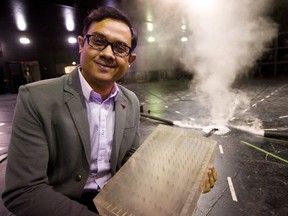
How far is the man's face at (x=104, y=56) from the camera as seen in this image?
137 cm

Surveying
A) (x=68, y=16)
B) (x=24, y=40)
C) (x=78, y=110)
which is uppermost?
(x=24, y=40)

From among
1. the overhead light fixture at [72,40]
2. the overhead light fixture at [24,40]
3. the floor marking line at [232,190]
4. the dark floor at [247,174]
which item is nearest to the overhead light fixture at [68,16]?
the dark floor at [247,174]

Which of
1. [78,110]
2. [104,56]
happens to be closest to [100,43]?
[104,56]

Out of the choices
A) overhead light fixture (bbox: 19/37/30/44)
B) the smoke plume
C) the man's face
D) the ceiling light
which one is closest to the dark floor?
the smoke plume

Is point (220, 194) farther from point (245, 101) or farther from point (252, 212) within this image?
point (245, 101)

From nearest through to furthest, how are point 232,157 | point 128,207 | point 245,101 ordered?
point 128,207 < point 232,157 < point 245,101

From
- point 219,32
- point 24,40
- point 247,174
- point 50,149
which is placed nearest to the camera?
point 50,149

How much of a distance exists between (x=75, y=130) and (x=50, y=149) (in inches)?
7.6

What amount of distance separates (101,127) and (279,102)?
7949 mm

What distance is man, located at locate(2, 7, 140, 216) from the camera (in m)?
1.14

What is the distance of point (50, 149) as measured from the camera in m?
1.29

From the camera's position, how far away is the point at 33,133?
3.96ft

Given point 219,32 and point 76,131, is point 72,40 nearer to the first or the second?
point 219,32

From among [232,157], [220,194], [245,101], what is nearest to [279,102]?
[245,101]
